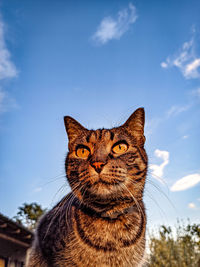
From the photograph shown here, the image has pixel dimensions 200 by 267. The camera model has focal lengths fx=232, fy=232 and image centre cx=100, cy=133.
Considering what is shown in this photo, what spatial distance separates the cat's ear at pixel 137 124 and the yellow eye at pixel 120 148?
269 mm

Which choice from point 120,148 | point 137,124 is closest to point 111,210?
point 120,148

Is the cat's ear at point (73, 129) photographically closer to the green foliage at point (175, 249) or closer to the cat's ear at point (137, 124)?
the cat's ear at point (137, 124)

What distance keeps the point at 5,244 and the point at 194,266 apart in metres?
6.31

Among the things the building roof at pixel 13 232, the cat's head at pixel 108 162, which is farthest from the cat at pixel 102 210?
the building roof at pixel 13 232

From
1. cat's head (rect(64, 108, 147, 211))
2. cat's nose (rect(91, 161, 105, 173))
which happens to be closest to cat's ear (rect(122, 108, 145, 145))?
cat's head (rect(64, 108, 147, 211))

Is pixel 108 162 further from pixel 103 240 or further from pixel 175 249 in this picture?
pixel 175 249

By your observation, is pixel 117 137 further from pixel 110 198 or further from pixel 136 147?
pixel 110 198

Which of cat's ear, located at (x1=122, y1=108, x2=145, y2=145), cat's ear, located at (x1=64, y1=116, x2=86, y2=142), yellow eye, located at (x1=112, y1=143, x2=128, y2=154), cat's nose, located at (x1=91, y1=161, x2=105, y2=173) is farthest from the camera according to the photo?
cat's ear, located at (x1=64, y1=116, x2=86, y2=142)

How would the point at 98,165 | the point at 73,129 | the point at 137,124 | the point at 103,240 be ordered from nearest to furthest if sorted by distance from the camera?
the point at 98,165, the point at 103,240, the point at 137,124, the point at 73,129

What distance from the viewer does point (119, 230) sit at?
2389mm

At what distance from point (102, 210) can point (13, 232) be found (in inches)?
271

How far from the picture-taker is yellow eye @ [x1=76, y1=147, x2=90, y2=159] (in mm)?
2566

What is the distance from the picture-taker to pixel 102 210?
2359mm

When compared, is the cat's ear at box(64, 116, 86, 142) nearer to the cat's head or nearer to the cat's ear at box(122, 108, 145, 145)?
the cat's head
